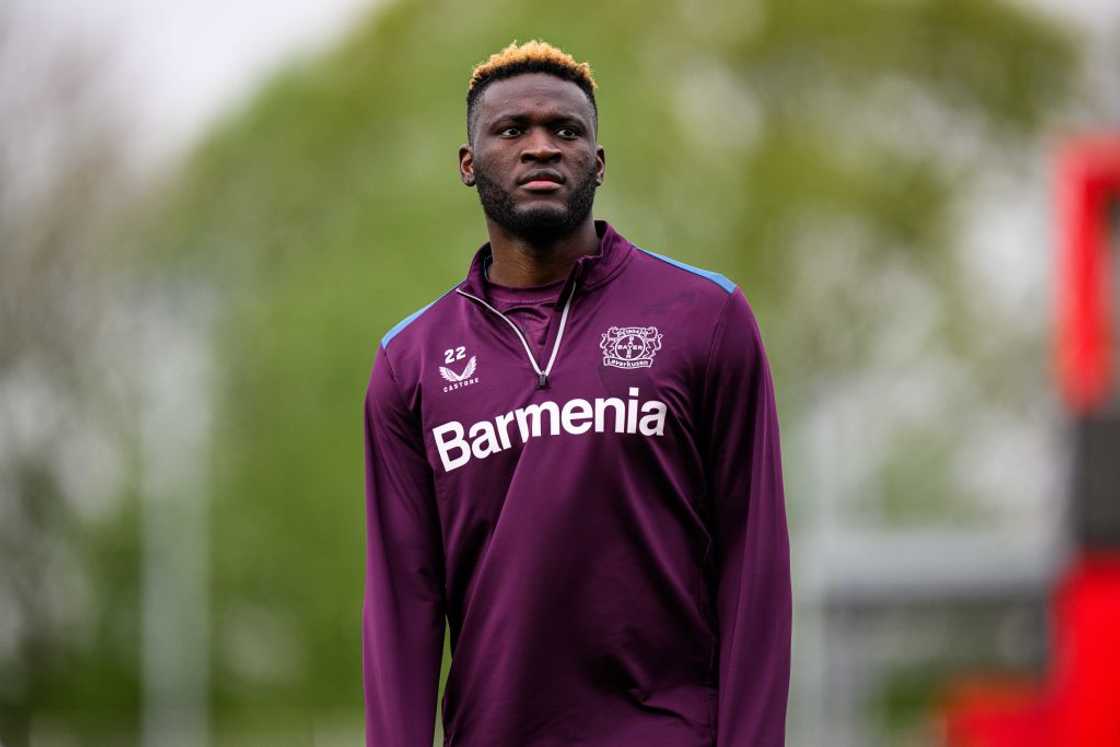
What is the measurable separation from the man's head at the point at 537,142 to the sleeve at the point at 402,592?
0.42 metres

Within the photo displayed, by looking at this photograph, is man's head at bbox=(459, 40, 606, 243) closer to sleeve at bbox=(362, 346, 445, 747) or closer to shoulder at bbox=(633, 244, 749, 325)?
shoulder at bbox=(633, 244, 749, 325)

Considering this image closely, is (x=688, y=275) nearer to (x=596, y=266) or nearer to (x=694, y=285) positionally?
(x=694, y=285)

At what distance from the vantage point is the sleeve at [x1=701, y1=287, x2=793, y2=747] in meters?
3.84

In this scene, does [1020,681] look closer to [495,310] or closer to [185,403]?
[185,403]

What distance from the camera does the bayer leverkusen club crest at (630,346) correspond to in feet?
12.9

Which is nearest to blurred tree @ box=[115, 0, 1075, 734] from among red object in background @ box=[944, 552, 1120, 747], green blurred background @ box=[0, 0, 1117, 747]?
green blurred background @ box=[0, 0, 1117, 747]

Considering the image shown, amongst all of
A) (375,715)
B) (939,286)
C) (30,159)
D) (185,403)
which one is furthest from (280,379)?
(375,715)

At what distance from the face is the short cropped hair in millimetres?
15

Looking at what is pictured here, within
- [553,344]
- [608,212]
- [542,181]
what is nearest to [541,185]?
[542,181]

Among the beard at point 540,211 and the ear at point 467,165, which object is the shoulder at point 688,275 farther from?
the ear at point 467,165

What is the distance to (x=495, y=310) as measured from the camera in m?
4.09

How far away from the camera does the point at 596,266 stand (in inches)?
161

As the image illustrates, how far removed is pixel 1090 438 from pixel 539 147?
12.5 meters

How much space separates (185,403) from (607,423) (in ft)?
90.6
